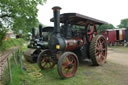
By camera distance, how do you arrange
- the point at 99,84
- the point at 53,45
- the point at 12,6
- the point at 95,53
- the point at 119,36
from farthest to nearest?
1. the point at 119,36
2. the point at 12,6
3. the point at 95,53
4. the point at 53,45
5. the point at 99,84

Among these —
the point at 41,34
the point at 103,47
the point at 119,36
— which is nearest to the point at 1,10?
the point at 41,34

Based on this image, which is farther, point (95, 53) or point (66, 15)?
point (95, 53)

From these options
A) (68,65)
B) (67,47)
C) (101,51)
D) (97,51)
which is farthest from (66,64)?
(101,51)

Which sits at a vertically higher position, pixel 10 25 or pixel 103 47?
pixel 10 25

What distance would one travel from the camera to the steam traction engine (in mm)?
3317

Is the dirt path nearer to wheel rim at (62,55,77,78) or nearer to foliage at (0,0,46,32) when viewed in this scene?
wheel rim at (62,55,77,78)

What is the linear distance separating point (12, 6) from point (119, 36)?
1435 cm

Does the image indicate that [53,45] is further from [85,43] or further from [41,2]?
[41,2]

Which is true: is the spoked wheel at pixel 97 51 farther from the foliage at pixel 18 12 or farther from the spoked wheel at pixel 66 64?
the foliage at pixel 18 12

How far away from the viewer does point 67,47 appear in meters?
3.87

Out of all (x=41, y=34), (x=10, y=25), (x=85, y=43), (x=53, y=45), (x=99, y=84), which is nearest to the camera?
(x=99, y=84)

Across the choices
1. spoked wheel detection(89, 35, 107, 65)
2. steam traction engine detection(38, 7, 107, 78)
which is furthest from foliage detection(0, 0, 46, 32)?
spoked wheel detection(89, 35, 107, 65)

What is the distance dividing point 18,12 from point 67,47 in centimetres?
757

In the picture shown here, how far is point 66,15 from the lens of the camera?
12.4 ft
